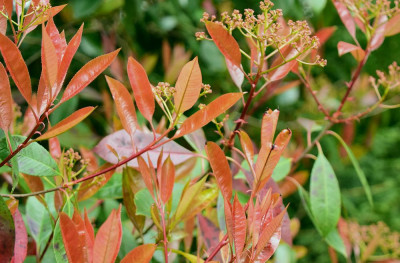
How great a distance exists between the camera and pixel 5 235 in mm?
458

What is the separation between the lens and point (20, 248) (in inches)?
21.0

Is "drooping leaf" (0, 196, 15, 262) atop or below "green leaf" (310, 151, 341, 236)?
atop

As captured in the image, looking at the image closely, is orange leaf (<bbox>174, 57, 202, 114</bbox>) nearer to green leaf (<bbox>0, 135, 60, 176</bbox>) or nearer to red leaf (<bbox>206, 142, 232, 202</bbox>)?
red leaf (<bbox>206, 142, 232, 202</bbox>)

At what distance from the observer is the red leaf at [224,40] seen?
0.54 meters

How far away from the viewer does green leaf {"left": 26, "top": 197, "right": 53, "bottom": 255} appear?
0.67 m

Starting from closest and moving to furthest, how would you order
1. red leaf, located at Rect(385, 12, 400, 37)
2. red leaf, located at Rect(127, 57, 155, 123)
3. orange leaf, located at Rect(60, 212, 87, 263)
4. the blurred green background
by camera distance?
orange leaf, located at Rect(60, 212, 87, 263) < red leaf, located at Rect(127, 57, 155, 123) < red leaf, located at Rect(385, 12, 400, 37) < the blurred green background

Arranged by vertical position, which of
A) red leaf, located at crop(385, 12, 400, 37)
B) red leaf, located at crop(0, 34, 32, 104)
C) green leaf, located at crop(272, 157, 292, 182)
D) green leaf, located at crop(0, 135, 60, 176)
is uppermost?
red leaf, located at crop(0, 34, 32, 104)

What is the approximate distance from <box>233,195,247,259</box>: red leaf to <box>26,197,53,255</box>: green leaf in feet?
1.06

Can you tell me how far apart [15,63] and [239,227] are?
0.81 ft

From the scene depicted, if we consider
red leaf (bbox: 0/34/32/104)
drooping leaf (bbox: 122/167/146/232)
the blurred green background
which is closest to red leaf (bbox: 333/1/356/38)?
the blurred green background

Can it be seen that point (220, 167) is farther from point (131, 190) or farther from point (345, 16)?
point (345, 16)

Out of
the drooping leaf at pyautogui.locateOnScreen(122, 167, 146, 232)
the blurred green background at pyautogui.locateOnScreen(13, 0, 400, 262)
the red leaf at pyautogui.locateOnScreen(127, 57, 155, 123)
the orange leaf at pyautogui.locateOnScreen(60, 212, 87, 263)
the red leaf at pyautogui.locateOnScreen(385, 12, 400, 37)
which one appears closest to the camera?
the orange leaf at pyautogui.locateOnScreen(60, 212, 87, 263)

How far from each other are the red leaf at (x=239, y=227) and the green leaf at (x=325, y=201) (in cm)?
34

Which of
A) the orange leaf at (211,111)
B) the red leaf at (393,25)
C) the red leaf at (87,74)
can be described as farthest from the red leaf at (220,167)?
the red leaf at (393,25)
